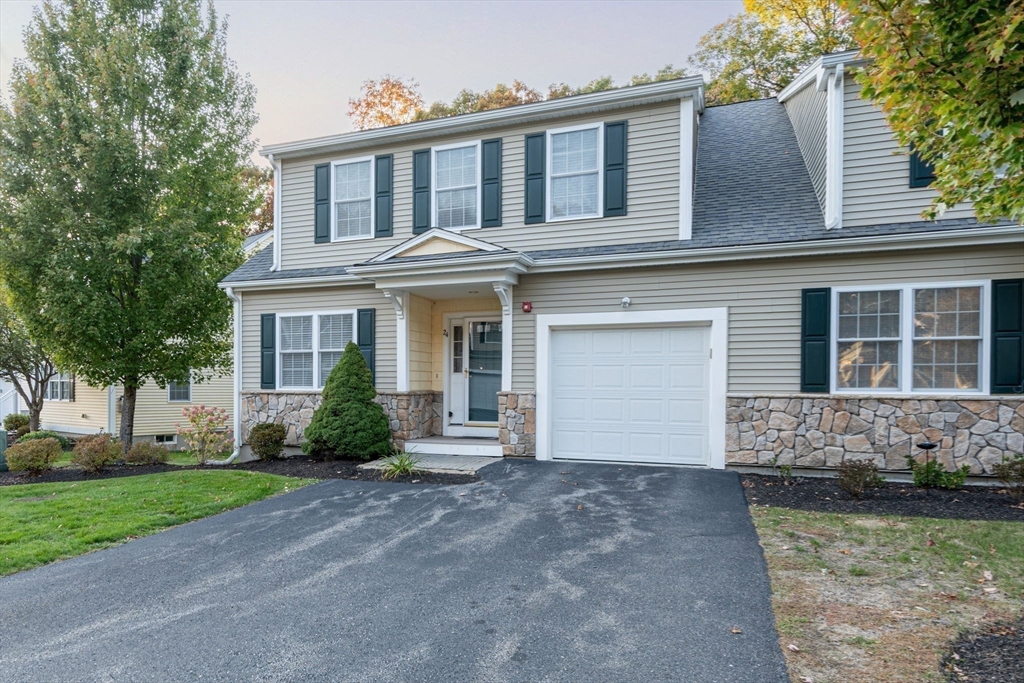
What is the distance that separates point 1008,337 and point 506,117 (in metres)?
7.21

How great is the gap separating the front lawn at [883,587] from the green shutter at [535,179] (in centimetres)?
537

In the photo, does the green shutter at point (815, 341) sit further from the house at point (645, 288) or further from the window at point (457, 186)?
the window at point (457, 186)

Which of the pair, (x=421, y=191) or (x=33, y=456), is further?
(x=421, y=191)

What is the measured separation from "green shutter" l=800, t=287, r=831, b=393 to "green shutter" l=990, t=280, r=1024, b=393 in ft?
5.75

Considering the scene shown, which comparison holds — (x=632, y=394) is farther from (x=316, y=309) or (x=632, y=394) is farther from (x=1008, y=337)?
(x=316, y=309)

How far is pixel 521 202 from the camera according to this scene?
8.91 meters

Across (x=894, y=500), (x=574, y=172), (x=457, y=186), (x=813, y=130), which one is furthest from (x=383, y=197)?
(x=894, y=500)

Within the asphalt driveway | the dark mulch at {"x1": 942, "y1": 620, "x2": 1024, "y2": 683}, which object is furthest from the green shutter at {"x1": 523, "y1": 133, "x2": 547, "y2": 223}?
the dark mulch at {"x1": 942, "y1": 620, "x2": 1024, "y2": 683}

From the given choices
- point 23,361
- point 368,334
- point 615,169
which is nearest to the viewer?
point 615,169

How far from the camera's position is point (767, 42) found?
51.7ft

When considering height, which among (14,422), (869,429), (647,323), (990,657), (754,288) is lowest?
(14,422)

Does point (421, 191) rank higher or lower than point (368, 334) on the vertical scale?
higher

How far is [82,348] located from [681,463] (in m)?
10.7

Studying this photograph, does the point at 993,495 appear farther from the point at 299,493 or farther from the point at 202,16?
the point at 202,16
